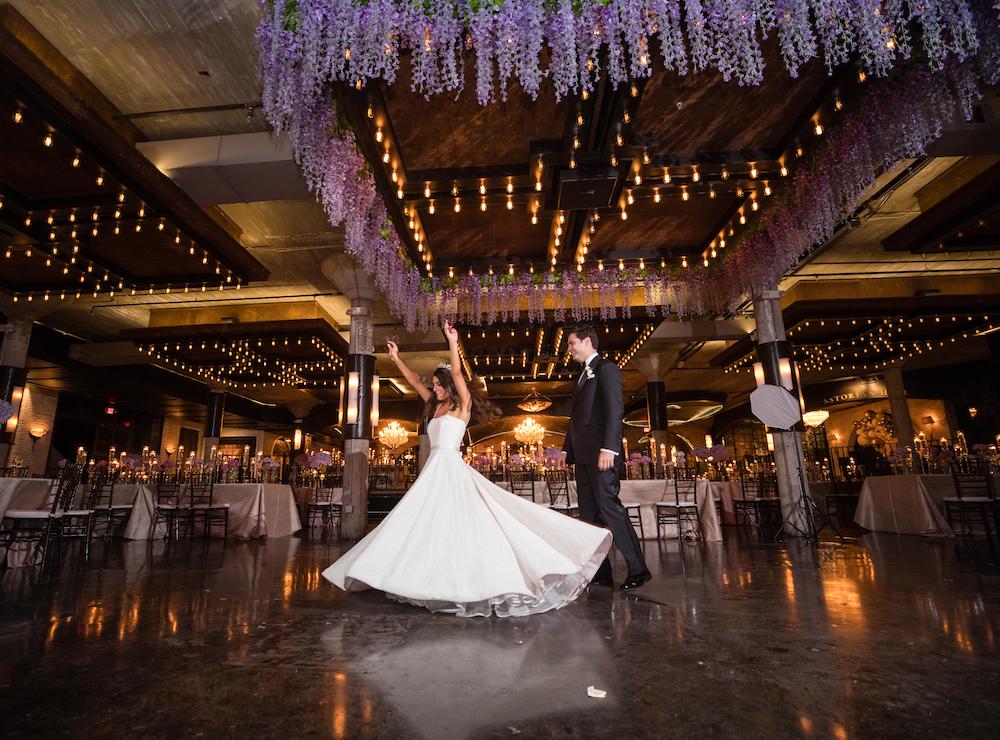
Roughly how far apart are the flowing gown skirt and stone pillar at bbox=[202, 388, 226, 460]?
12700 millimetres

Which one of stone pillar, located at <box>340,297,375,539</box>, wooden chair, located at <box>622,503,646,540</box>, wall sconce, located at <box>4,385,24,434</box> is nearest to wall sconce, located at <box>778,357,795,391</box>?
wooden chair, located at <box>622,503,646,540</box>

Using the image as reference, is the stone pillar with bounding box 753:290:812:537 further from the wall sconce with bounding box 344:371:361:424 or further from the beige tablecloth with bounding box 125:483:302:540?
the beige tablecloth with bounding box 125:483:302:540

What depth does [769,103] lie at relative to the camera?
430 cm

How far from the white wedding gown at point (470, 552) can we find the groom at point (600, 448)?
0.69ft

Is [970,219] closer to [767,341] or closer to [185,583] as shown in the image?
[767,341]

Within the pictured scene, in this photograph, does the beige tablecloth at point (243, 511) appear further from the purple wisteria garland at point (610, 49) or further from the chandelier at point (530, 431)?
the chandelier at point (530, 431)

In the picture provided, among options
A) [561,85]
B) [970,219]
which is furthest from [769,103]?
[970,219]

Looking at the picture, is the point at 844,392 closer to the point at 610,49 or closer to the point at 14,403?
the point at 610,49

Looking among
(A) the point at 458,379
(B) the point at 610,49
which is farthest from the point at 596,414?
(B) the point at 610,49

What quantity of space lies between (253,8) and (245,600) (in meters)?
4.38

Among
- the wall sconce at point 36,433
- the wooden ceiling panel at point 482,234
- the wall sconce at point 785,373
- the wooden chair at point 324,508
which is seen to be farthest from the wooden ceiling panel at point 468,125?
the wall sconce at point 36,433

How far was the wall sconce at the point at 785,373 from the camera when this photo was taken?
701 centimetres

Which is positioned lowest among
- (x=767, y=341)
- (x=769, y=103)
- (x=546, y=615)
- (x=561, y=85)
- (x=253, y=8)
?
(x=546, y=615)

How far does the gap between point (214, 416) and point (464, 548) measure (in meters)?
13.7
